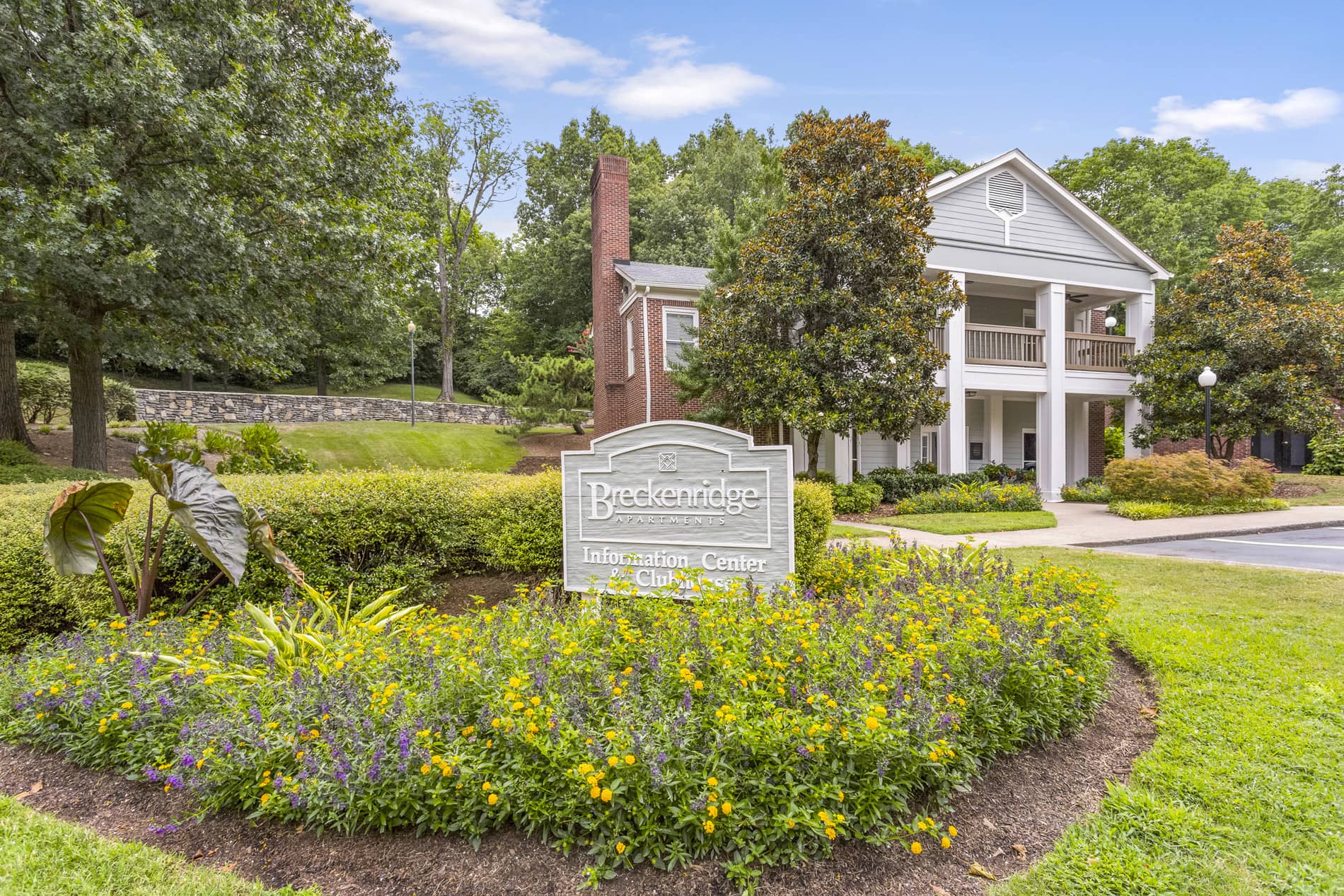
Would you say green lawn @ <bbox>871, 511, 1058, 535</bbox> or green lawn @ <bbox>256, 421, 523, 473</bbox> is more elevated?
green lawn @ <bbox>256, 421, 523, 473</bbox>

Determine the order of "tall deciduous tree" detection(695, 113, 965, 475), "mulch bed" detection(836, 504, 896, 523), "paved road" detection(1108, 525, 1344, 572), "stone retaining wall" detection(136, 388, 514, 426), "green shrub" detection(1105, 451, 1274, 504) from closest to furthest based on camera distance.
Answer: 1. "paved road" detection(1108, 525, 1344, 572)
2. "tall deciduous tree" detection(695, 113, 965, 475)
3. "mulch bed" detection(836, 504, 896, 523)
4. "green shrub" detection(1105, 451, 1274, 504)
5. "stone retaining wall" detection(136, 388, 514, 426)

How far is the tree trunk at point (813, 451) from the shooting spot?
12.8m

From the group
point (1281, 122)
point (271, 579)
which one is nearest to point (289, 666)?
point (271, 579)

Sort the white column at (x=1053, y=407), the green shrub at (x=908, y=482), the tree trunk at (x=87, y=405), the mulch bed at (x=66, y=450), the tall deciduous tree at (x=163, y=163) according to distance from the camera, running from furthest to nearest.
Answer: the white column at (x=1053, y=407), the green shrub at (x=908, y=482), the mulch bed at (x=66, y=450), the tree trunk at (x=87, y=405), the tall deciduous tree at (x=163, y=163)

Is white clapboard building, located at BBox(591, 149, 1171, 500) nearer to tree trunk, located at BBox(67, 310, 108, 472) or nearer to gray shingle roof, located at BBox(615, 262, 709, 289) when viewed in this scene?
gray shingle roof, located at BBox(615, 262, 709, 289)

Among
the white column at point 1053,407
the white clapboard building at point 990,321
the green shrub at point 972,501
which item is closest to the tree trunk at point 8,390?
the white clapboard building at point 990,321

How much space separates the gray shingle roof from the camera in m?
16.3

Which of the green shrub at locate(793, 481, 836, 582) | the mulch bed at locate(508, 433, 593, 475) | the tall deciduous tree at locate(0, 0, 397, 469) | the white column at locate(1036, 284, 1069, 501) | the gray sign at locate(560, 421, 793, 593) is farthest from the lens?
the mulch bed at locate(508, 433, 593, 475)

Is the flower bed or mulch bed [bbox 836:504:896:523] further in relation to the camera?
mulch bed [bbox 836:504:896:523]

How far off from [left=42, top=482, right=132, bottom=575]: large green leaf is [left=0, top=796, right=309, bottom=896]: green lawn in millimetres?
2012

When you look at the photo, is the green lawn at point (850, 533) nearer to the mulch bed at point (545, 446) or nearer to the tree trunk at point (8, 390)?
the mulch bed at point (545, 446)

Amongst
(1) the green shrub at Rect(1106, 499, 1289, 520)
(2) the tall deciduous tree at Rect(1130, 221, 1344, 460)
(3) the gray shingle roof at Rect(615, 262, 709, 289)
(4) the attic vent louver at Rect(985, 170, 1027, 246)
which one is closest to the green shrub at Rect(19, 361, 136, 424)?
(3) the gray shingle roof at Rect(615, 262, 709, 289)

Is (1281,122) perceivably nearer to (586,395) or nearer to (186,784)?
(586,395)

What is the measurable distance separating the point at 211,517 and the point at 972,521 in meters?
11.1
